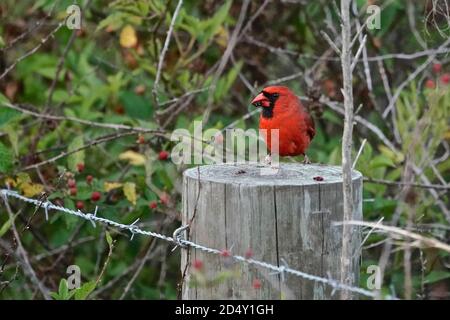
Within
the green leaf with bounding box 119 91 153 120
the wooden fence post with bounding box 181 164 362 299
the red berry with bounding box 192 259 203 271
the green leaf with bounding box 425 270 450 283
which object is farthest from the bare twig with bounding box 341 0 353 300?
the green leaf with bounding box 119 91 153 120

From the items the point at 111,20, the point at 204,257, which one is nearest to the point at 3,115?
the point at 111,20

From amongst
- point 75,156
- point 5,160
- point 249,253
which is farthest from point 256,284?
point 75,156

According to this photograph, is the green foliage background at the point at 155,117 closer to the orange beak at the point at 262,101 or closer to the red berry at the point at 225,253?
the orange beak at the point at 262,101

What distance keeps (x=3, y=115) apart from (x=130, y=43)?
1.06 m

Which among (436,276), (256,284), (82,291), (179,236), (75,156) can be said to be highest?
(75,156)

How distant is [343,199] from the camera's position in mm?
2566

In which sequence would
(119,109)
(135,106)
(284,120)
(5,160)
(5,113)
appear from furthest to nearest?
1. (119,109)
2. (135,106)
3. (5,113)
4. (5,160)
5. (284,120)

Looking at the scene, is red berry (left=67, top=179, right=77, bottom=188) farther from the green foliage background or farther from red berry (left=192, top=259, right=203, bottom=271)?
red berry (left=192, top=259, right=203, bottom=271)

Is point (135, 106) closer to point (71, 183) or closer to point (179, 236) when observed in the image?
point (71, 183)

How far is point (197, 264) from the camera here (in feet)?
8.52

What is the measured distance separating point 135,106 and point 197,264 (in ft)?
9.36

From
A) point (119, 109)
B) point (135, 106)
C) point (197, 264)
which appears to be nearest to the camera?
point (197, 264)

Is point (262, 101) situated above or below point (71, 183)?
above
